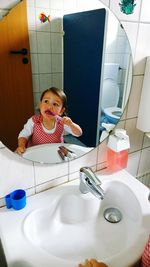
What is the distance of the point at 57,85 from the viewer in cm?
71

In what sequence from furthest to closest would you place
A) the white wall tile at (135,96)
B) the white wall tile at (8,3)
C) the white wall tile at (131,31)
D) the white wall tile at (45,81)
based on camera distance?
the white wall tile at (135,96) → the white wall tile at (131,31) → the white wall tile at (45,81) → the white wall tile at (8,3)

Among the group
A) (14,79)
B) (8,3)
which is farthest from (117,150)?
(8,3)

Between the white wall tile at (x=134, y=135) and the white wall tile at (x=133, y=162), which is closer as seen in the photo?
the white wall tile at (x=134, y=135)

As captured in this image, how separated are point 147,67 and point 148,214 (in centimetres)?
61

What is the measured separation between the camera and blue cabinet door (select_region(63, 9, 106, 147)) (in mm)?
711

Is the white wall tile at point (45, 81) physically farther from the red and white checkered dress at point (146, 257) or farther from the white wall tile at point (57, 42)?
the red and white checkered dress at point (146, 257)

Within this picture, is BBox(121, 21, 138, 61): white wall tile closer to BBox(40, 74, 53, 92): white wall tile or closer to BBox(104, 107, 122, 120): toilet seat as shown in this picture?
BBox(104, 107, 122, 120): toilet seat

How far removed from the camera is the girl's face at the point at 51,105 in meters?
0.71

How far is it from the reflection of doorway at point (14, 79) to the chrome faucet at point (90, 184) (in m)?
0.29

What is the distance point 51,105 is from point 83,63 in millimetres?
198

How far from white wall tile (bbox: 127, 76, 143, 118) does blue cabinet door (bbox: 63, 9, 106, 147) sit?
0.68 ft

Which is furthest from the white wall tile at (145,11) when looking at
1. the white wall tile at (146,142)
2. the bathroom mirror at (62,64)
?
the white wall tile at (146,142)

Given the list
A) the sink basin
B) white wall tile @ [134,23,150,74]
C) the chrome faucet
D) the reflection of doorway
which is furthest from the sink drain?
white wall tile @ [134,23,150,74]

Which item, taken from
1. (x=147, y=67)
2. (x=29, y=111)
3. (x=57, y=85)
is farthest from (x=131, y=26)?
(x=29, y=111)
